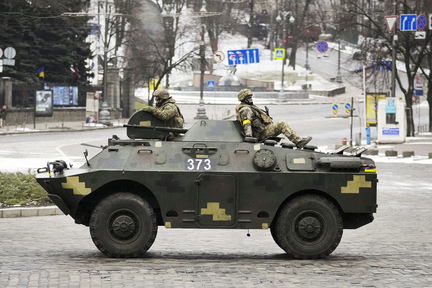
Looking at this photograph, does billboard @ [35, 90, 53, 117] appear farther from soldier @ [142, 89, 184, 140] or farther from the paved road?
soldier @ [142, 89, 184, 140]

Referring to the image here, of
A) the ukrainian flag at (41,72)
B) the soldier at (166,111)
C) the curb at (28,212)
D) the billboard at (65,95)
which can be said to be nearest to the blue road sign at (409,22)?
the curb at (28,212)

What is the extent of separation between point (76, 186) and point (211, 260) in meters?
1.81

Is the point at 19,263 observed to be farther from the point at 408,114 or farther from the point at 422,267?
the point at 408,114

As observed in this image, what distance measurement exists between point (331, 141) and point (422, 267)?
1401 inches

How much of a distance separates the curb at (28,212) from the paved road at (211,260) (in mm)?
293

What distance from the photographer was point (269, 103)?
84750 mm

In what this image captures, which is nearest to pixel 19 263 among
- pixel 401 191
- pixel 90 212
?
pixel 90 212

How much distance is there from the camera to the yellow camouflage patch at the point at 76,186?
11758 mm

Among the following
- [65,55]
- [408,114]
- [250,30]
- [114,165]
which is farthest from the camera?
[250,30]

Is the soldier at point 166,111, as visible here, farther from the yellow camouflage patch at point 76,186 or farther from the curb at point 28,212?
the curb at point 28,212

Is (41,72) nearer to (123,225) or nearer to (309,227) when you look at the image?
(123,225)

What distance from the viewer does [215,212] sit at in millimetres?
11836

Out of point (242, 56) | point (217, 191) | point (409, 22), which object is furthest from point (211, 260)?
point (242, 56)

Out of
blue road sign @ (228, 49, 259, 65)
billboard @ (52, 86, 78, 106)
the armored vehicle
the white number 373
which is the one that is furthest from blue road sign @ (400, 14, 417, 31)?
the white number 373
